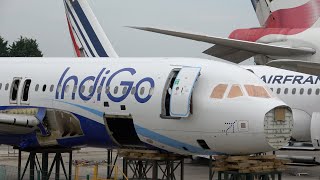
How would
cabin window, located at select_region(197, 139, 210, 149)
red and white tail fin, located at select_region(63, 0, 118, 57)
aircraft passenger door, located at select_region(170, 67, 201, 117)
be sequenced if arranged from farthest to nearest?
1. red and white tail fin, located at select_region(63, 0, 118, 57)
2. cabin window, located at select_region(197, 139, 210, 149)
3. aircraft passenger door, located at select_region(170, 67, 201, 117)

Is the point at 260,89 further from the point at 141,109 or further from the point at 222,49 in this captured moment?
→ the point at 222,49

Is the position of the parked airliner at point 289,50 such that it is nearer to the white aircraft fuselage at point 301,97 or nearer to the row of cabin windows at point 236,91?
the white aircraft fuselage at point 301,97

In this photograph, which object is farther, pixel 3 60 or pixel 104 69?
pixel 3 60

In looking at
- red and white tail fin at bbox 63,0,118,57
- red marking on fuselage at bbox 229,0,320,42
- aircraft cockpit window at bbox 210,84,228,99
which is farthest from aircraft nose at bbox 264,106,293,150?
red and white tail fin at bbox 63,0,118,57

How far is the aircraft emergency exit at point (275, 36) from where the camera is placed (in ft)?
88.3

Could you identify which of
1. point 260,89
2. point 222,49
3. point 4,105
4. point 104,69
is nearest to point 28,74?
point 4,105

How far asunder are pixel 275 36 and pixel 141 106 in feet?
45.6

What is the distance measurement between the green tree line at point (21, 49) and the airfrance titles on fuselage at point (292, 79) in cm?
6803

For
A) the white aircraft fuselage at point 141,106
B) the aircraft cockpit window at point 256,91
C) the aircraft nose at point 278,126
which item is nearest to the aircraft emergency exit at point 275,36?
the aircraft cockpit window at point 256,91

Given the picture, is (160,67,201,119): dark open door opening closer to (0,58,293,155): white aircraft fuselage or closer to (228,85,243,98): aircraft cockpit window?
(0,58,293,155): white aircraft fuselage

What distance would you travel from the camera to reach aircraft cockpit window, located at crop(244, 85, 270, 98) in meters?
16.5

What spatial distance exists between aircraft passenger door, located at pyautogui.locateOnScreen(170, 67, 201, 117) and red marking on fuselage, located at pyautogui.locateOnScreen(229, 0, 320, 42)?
13.6 m

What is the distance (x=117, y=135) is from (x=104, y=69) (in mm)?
1920

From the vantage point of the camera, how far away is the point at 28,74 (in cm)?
1984
